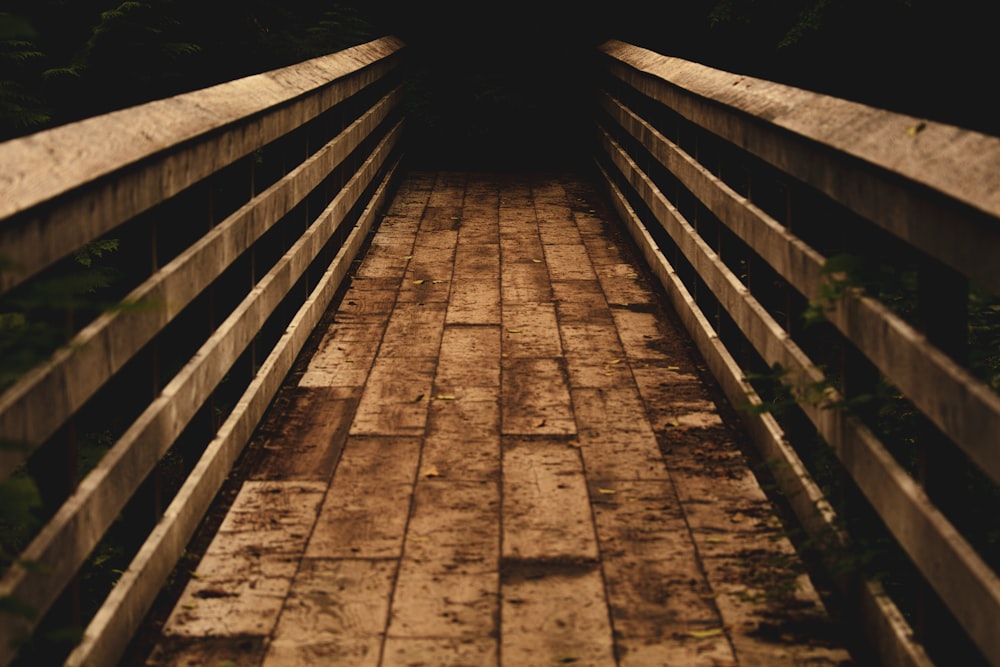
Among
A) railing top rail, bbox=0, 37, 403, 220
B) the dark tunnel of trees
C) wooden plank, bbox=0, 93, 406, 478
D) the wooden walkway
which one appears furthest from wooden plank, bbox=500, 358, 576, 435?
the dark tunnel of trees

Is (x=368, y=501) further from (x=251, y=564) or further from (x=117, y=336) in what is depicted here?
(x=117, y=336)

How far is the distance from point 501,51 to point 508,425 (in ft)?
31.8

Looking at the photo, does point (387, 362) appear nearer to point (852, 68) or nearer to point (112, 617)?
point (112, 617)

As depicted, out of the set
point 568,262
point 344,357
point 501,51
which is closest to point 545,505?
point 344,357

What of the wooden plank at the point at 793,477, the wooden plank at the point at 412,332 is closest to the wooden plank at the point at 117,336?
the wooden plank at the point at 412,332

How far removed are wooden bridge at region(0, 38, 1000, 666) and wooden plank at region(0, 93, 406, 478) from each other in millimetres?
12

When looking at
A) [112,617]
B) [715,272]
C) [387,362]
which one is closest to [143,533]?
[112,617]

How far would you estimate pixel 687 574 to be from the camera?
3.50 m

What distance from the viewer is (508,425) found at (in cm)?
476

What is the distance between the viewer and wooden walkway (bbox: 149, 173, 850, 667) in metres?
3.15

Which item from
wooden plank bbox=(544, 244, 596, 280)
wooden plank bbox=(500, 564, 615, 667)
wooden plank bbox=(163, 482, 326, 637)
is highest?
wooden plank bbox=(544, 244, 596, 280)

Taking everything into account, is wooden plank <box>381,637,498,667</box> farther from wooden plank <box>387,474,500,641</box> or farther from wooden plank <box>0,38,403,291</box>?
wooden plank <box>0,38,403,291</box>

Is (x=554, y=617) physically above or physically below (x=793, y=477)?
below

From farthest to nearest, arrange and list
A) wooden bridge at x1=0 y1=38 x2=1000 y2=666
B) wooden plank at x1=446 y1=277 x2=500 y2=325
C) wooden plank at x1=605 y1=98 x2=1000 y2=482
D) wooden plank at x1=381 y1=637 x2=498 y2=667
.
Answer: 1. wooden plank at x1=446 y1=277 x2=500 y2=325
2. wooden plank at x1=381 y1=637 x2=498 y2=667
3. wooden bridge at x1=0 y1=38 x2=1000 y2=666
4. wooden plank at x1=605 y1=98 x2=1000 y2=482
